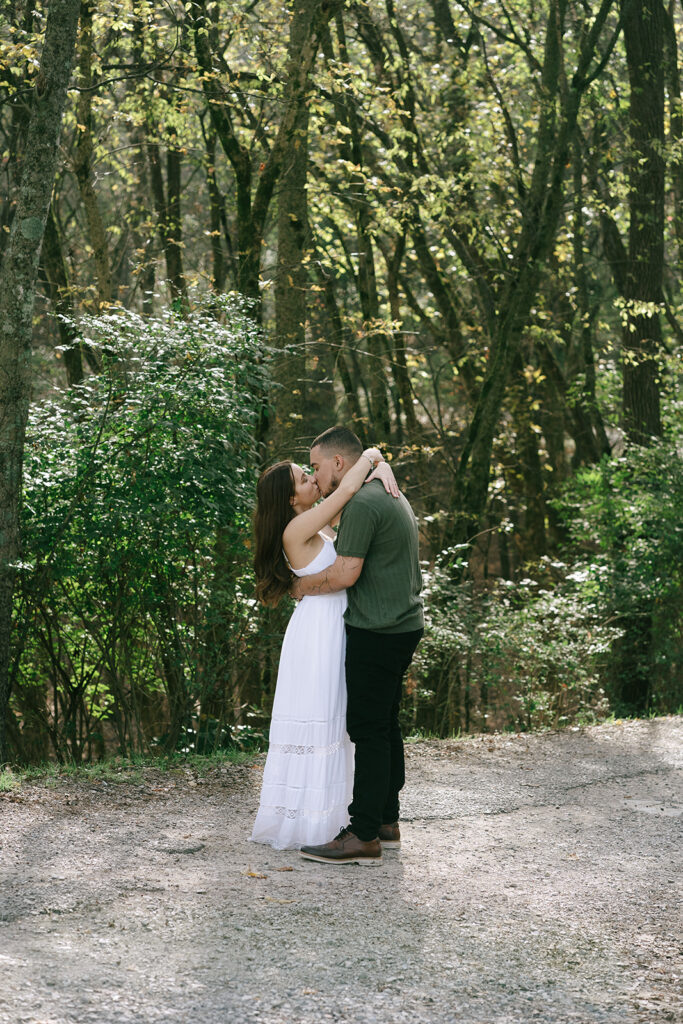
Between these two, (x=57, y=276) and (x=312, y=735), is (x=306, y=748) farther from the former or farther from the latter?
(x=57, y=276)

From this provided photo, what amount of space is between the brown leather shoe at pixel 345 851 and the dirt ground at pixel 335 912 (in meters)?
0.04

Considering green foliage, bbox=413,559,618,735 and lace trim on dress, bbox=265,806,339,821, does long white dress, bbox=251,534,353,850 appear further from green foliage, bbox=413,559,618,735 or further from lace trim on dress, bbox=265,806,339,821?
green foliage, bbox=413,559,618,735

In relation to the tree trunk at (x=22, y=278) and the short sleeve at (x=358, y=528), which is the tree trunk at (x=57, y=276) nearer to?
the tree trunk at (x=22, y=278)

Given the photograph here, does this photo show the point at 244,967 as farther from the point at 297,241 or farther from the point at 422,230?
the point at 422,230

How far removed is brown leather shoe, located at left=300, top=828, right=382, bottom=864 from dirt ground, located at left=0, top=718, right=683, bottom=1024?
4 cm

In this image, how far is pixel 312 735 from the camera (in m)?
5.75

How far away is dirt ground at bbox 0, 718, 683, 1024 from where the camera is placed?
398cm

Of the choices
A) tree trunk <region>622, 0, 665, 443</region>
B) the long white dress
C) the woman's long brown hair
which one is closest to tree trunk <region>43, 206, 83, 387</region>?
tree trunk <region>622, 0, 665, 443</region>

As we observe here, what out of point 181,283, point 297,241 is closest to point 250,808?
point 297,241

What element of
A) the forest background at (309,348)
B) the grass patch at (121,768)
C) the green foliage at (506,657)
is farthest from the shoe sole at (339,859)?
the green foliage at (506,657)

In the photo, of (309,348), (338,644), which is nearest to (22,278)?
(338,644)

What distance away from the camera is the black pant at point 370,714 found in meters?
5.55

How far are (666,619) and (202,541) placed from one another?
636 cm

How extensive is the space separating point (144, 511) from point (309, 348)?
5630 millimetres
